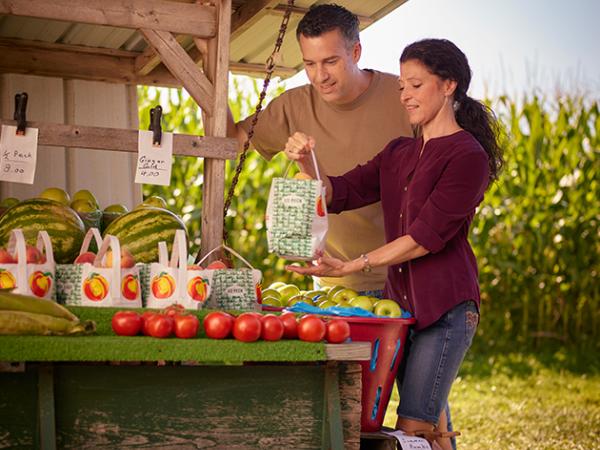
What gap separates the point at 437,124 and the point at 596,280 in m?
7.67

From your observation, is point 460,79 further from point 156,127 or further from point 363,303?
point 156,127

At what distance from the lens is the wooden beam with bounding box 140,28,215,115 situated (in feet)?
13.6

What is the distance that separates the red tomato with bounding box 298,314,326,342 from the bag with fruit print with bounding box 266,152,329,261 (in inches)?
23.1

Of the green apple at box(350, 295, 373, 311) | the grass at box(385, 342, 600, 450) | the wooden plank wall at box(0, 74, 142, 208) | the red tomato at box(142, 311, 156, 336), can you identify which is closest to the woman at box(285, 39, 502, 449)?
the green apple at box(350, 295, 373, 311)

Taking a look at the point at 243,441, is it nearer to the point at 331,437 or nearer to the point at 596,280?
the point at 331,437

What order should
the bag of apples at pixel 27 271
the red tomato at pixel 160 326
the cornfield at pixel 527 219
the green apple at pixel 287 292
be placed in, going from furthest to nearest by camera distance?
the cornfield at pixel 527 219
the green apple at pixel 287 292
the bag of apples at pixel 27 271
the red tomato at pixel 160 326

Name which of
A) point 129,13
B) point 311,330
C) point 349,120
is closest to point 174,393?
point 311,330

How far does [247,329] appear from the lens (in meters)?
3.12

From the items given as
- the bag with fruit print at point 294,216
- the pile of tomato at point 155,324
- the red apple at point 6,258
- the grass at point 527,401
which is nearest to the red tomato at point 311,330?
the pile of tomato at point 155,324

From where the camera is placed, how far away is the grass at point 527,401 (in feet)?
27.0

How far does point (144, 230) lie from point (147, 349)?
107 centimetres

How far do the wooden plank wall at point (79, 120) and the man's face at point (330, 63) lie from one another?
7.79 feet

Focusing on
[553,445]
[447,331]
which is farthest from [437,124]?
[553,445]

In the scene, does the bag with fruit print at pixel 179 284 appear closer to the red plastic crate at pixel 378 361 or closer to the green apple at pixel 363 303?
the red plastic crate at pixel 378 361
